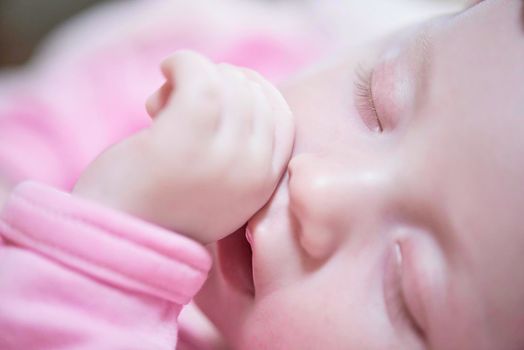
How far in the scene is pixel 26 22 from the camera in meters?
1.67

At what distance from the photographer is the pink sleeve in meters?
0.66

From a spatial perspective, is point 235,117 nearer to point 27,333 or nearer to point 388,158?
point 388,158

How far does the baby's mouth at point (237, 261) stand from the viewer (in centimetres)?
78

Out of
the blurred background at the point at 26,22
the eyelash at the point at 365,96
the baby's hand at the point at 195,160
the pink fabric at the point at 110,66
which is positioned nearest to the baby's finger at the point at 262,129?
the baby's hand at the point at 195,160

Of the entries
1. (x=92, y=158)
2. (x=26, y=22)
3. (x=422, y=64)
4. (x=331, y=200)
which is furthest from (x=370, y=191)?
(x=26, y=22)

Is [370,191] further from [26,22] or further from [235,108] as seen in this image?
[26,22]

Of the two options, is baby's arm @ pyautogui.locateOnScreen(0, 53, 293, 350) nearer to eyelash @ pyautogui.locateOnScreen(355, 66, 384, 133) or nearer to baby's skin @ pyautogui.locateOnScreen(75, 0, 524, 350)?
baby's skin @ pyautogui.locateOnScreen(75, 0, 524, 350)

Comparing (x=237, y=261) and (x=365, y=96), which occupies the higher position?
(x=365, y=96)

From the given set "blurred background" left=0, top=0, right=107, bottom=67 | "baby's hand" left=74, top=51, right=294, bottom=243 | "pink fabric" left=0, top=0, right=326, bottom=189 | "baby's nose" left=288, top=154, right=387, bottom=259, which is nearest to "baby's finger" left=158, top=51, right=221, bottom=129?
"baby's hand" left=74, top=51, right=294, bottom=243

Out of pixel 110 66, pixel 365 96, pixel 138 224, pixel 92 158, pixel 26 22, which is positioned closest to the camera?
pixel 138 224

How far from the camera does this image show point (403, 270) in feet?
2.29

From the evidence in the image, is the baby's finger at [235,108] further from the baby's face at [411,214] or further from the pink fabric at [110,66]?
the pink fabric at [110,66]

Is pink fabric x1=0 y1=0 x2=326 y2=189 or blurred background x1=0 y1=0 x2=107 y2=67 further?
blurred background x1=0 y1=0 x2=107 y2=67

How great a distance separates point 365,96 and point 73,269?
36 centimetres
